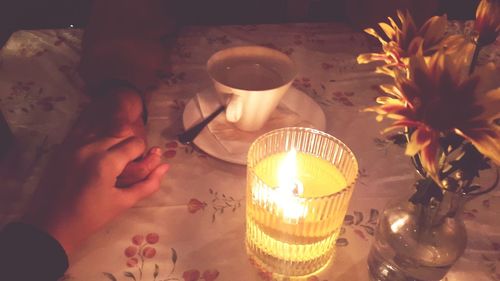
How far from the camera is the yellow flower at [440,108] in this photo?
0.37 metres

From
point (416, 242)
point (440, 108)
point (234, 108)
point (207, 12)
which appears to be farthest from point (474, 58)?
point (207, 12)

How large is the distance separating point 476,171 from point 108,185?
441mm

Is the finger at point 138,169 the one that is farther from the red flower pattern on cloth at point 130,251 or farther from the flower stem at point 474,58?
the flower stem at point 474,58

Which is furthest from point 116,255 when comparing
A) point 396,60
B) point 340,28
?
Answer: point 340,28

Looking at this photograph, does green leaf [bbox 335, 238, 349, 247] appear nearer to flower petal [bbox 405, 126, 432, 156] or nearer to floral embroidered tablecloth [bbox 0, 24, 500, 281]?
floral embroidered tablecloth [bbox 0, 24, 500, 281]

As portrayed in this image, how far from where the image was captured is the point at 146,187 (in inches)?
24.2

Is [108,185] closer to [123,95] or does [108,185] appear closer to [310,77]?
[123,95]

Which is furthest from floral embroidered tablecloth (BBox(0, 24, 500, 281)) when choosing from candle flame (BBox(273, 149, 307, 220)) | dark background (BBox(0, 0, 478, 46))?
dark background (BBox(0, 0, 478, 46))

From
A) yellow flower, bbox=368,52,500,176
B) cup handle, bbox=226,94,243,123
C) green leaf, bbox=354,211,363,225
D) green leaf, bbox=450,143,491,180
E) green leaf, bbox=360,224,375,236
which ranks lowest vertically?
green leaf, bbox=360,224,375,236

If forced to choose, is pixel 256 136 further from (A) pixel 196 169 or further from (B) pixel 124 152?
(B) pixel 124 152

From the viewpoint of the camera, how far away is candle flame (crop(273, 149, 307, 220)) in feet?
1.57

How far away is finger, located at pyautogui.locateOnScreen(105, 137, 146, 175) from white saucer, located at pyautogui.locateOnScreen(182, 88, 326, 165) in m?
0.11

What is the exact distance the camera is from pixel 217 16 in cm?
195

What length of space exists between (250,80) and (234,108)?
8 cm
